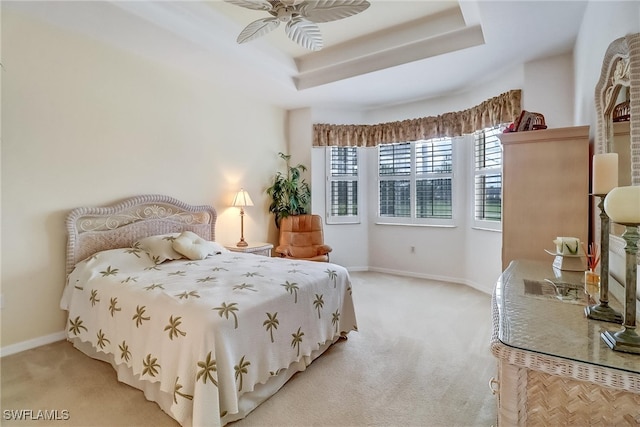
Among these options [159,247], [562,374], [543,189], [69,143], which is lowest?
[562,374]

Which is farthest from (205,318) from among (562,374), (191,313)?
(562,374)

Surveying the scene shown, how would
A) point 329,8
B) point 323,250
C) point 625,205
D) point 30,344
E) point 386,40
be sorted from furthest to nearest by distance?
point 323,250
point 386,40
point 30,344
point 329,8
point 625,205

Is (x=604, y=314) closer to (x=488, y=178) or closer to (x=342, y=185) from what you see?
(x=488, y=178)

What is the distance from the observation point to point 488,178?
13.9 feet

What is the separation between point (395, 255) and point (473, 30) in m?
3.31

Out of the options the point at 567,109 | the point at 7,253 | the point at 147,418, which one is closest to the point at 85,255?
the point at 7,253

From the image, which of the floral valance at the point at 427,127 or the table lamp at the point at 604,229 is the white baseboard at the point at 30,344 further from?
the floral valance at the point at 427,127

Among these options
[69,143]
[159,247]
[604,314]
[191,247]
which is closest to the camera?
[604,314]

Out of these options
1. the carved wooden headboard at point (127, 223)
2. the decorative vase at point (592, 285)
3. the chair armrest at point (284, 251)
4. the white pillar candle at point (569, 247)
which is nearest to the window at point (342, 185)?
the chair armrest at point (284, 251)

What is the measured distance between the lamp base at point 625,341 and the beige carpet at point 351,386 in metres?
1.12

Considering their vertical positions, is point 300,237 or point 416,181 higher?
point 416,181

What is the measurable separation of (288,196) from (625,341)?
4.32 metres

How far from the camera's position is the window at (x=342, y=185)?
5383 millimetres

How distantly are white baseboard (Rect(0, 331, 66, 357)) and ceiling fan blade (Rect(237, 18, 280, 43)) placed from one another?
2.98 meters
